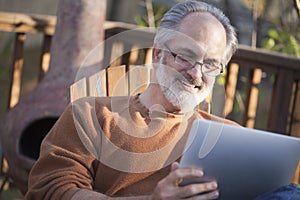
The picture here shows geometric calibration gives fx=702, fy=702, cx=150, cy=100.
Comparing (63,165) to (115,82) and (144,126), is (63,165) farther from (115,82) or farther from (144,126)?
(115,82)

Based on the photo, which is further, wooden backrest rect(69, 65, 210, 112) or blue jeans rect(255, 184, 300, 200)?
wooden backrest rect(69, 65, 210, 112)

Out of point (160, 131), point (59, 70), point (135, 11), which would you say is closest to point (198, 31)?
point (160, 131)

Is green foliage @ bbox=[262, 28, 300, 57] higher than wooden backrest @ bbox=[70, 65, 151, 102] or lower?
higher

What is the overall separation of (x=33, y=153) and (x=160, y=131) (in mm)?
1413

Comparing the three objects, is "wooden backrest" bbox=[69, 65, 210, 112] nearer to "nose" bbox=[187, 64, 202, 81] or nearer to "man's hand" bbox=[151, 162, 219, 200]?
"nose" bbox=[187, 64, 202, 81]

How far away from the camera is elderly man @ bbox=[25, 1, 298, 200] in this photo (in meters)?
1.96

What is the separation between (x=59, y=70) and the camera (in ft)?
10.7

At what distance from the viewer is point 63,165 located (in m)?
1.94

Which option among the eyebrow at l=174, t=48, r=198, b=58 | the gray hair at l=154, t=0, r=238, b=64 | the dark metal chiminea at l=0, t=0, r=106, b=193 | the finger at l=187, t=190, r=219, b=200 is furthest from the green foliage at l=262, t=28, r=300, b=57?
the finger at l=187, t=190, r=219, b=200

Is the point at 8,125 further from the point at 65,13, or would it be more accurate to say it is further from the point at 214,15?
the point at 214,15

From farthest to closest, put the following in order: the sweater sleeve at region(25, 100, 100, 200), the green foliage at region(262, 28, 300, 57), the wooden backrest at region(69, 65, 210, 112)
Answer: the green foliage at region(262, 28, 300, 57), the wooden backrest at region(69, 65, 210, 112), the sweater sleeve at region(25, 100, 100, 200)

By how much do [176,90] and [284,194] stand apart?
49 cm

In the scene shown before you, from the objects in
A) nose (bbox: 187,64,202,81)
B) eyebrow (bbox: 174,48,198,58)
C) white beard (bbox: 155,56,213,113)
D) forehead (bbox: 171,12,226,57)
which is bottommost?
white beard (bbox: 155,56,213,113)

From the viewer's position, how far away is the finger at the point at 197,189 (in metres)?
1.64
